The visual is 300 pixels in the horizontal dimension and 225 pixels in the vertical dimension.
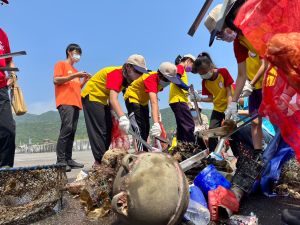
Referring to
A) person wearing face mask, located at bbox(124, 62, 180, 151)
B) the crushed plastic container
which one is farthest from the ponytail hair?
the crushed plastic container

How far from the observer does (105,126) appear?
165 inches

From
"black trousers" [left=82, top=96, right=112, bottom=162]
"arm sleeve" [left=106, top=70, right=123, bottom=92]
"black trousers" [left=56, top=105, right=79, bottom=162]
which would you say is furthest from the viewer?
"black trousers" [left=56, top=105, right=79, bottom=162]

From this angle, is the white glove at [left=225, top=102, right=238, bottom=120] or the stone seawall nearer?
the white glove at [left=225, top=102, right=238, bottom=120]

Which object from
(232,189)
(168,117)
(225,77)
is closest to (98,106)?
(225,77)

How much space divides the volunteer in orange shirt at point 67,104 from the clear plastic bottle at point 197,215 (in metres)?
2.80

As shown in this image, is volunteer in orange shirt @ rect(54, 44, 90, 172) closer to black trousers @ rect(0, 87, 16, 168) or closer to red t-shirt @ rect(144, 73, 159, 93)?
red t-shirt @ rect(144, 73, 159, 93)

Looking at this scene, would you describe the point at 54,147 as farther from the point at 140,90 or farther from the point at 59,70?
the point at 140,90

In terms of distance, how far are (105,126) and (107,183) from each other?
1654 millimetres

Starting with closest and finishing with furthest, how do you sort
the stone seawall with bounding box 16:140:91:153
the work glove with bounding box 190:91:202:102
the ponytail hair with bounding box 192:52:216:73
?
the ponytail hair with bounding box 192:52:216:73 → the work glove with bounding box 190:91:202:102 → the stone seawall with bounding box 16:140:91:153

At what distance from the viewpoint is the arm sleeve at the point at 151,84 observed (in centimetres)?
437

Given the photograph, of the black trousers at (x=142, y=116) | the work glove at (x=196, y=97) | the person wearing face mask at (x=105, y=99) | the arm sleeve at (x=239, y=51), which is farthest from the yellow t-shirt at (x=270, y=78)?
the work glove at (x=196, y=97)

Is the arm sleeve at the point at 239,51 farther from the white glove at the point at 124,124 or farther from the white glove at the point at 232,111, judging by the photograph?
the white glove at the point at 124,124

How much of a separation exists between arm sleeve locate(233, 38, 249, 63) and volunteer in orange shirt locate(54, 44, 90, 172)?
2.41 meters

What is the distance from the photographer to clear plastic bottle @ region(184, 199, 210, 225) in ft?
7.02
